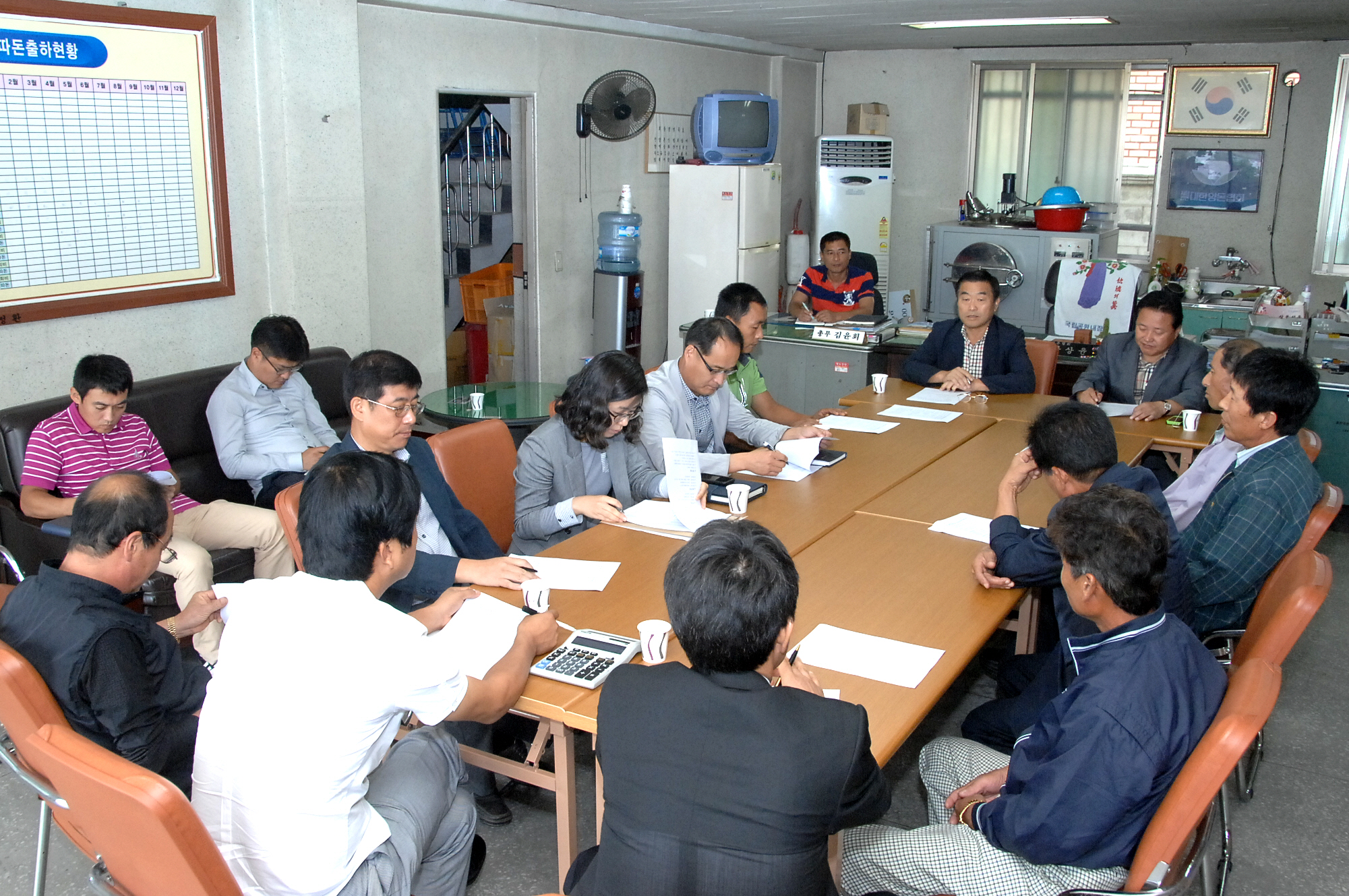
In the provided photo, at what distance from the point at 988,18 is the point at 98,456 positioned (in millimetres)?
5570

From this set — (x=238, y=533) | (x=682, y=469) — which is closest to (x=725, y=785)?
(x=682, y=469)

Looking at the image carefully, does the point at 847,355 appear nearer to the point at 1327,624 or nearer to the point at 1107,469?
the point at 1327,624

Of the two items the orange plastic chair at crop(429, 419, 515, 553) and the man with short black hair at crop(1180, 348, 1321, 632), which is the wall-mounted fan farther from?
the man with short black hair at crop(1180, 348, 1321, 632)

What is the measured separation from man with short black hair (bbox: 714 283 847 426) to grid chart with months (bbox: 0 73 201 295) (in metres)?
2.33

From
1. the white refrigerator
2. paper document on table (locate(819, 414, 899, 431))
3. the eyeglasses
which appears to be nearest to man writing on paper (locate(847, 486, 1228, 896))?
the eyeglasses

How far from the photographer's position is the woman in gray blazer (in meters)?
3.24

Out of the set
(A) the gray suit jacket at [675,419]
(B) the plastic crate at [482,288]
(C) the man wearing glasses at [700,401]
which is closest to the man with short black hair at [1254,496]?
(C) the man wearing glasses at [700,401]

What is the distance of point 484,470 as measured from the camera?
11.7 feet

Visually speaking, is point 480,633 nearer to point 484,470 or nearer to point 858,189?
point 484,470

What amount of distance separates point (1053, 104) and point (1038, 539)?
709 cm

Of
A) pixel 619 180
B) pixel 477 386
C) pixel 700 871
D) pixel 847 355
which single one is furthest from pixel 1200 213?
pixel 700 871

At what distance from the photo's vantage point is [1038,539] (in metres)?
2.87

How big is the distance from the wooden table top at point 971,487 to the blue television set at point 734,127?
12.1ft

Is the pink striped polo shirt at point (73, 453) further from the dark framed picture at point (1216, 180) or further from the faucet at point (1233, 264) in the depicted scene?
the dark framed picture at point (1216, 180)
